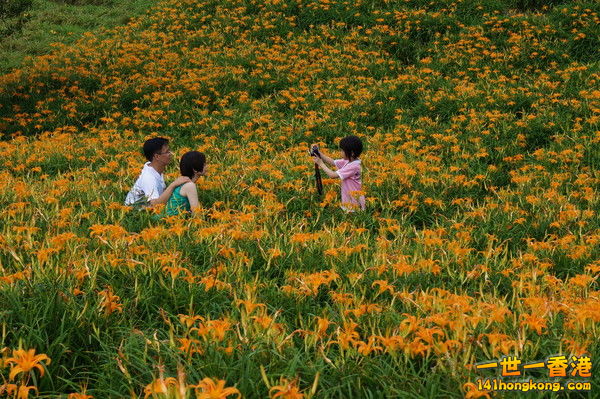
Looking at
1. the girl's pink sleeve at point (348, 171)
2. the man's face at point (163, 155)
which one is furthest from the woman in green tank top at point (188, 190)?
the girl's pink sleeve at point (348, 171)

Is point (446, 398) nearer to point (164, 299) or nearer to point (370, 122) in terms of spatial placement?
point (164, 299)

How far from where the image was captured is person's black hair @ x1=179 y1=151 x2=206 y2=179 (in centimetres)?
443

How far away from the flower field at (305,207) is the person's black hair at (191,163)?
1.64 feet

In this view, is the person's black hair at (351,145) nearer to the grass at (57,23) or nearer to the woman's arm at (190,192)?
the woman's arm at (190,192)

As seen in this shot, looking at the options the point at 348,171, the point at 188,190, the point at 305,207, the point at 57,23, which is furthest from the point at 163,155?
the point at 57,23

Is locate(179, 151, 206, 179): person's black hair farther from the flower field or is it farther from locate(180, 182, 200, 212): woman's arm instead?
the flower field

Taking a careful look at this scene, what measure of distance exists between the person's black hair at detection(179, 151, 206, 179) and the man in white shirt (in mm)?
77

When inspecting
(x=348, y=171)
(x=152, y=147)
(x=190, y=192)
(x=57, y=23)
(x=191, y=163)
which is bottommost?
(x=348, y=171)

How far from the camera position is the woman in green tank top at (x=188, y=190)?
14.0 feet

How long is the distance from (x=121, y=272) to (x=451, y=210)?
11.5 ft

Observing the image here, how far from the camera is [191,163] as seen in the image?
14.6ft

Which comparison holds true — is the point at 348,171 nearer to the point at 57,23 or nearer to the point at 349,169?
the point at 349,169

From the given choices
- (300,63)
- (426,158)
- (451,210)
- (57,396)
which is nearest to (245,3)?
(300,63)

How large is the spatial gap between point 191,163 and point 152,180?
495 millimetres
